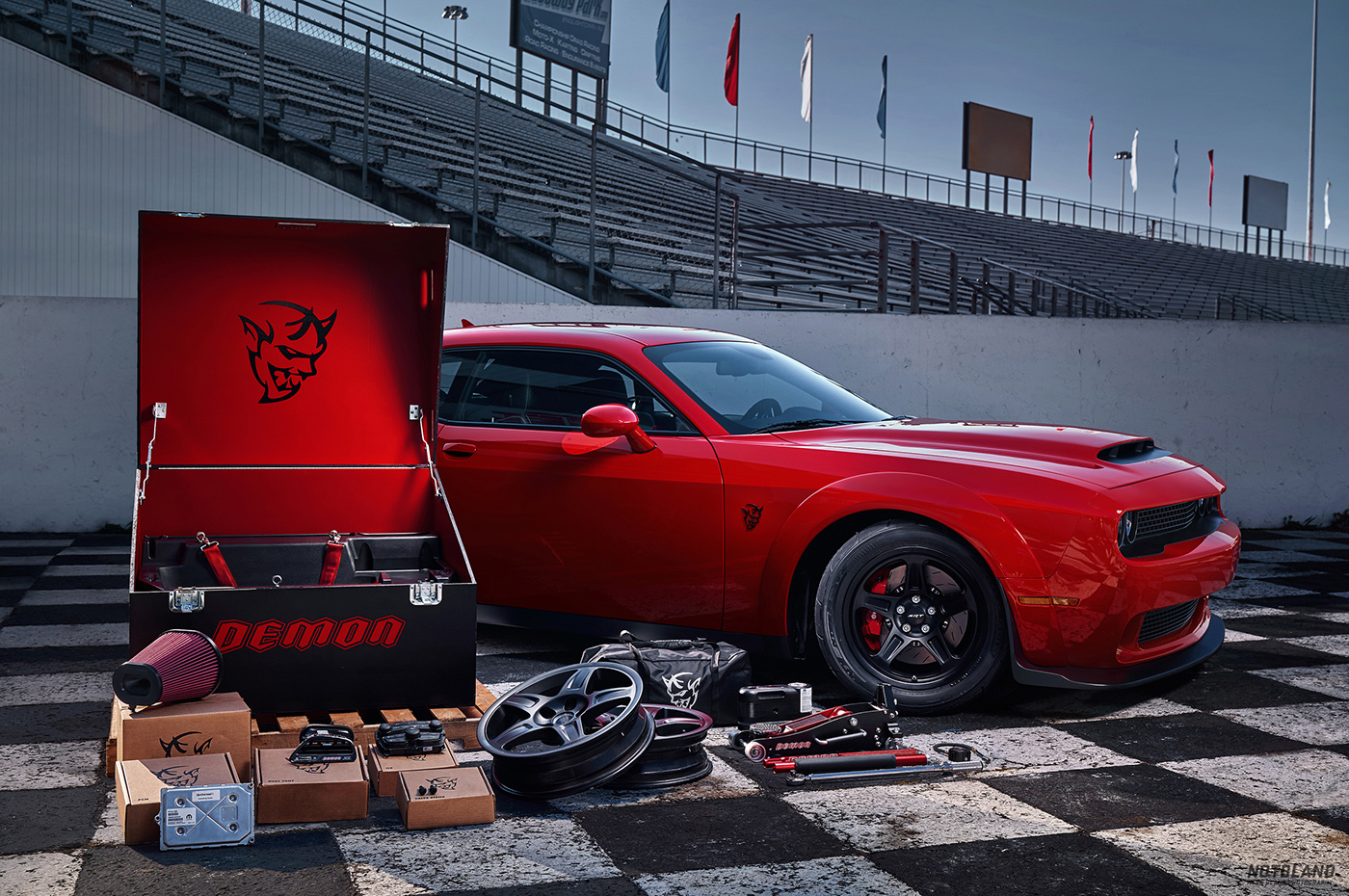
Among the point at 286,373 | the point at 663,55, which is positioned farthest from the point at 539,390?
the point at 663,55

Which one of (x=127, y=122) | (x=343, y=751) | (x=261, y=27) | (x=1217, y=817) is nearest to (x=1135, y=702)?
(x=1217, y=817)

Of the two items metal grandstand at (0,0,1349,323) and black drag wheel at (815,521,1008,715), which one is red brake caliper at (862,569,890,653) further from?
metal grandstand at (0,0,1349,323)

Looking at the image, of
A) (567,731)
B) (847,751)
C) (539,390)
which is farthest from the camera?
(539,390)

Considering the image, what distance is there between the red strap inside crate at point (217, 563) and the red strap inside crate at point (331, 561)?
1.08 ft

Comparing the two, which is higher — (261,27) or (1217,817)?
(261,27)

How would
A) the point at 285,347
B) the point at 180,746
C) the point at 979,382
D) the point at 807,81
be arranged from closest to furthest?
1. the point at 180,746
2. the point at 285,347
3. the point at 979,382
4. the point at 807,81

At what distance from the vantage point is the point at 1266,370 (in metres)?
9.70

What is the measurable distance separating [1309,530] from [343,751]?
898 cm

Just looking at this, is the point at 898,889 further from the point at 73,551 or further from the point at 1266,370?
the point at 1266,370

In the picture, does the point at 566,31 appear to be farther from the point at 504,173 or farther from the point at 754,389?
the point at 754,389

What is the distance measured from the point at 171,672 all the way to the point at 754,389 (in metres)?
2.74

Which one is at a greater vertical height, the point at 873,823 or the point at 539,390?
the point at 539,390

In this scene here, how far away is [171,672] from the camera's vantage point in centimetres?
344

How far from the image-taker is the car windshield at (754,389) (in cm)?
497
